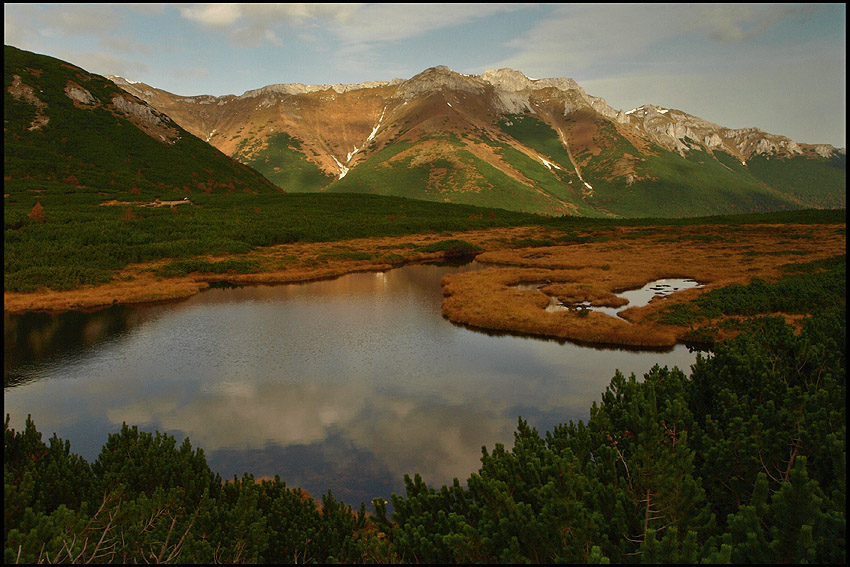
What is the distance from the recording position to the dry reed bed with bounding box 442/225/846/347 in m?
27.8

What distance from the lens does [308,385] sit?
1984cm

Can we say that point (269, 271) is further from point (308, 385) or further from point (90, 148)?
point (90, 148)

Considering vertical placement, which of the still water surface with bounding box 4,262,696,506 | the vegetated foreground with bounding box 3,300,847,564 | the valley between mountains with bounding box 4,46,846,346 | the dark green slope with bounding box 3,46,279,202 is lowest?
the still water surface with bounding box 4,262,696,506

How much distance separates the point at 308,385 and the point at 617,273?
3416 cm

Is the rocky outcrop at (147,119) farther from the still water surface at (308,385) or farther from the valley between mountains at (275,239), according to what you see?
the still water surface at (308,385)

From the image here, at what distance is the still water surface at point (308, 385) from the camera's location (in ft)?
47.9

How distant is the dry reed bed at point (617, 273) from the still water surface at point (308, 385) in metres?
2.27

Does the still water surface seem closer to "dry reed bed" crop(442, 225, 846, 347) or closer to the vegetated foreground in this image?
"dry reed bed" crop(442, 225, 846, 347)

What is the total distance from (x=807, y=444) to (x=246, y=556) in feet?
30.7

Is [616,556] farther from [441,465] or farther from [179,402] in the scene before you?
[179,402]

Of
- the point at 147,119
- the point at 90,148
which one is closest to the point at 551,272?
the point at 90,148

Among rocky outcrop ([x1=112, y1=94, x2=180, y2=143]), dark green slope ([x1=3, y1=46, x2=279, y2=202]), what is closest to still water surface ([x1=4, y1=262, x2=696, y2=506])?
dark green slope ([x1=3, y1=46, x2=279, y2=202])

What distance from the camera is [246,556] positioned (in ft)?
23.9

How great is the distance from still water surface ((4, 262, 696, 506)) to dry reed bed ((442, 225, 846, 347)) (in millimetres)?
2268
